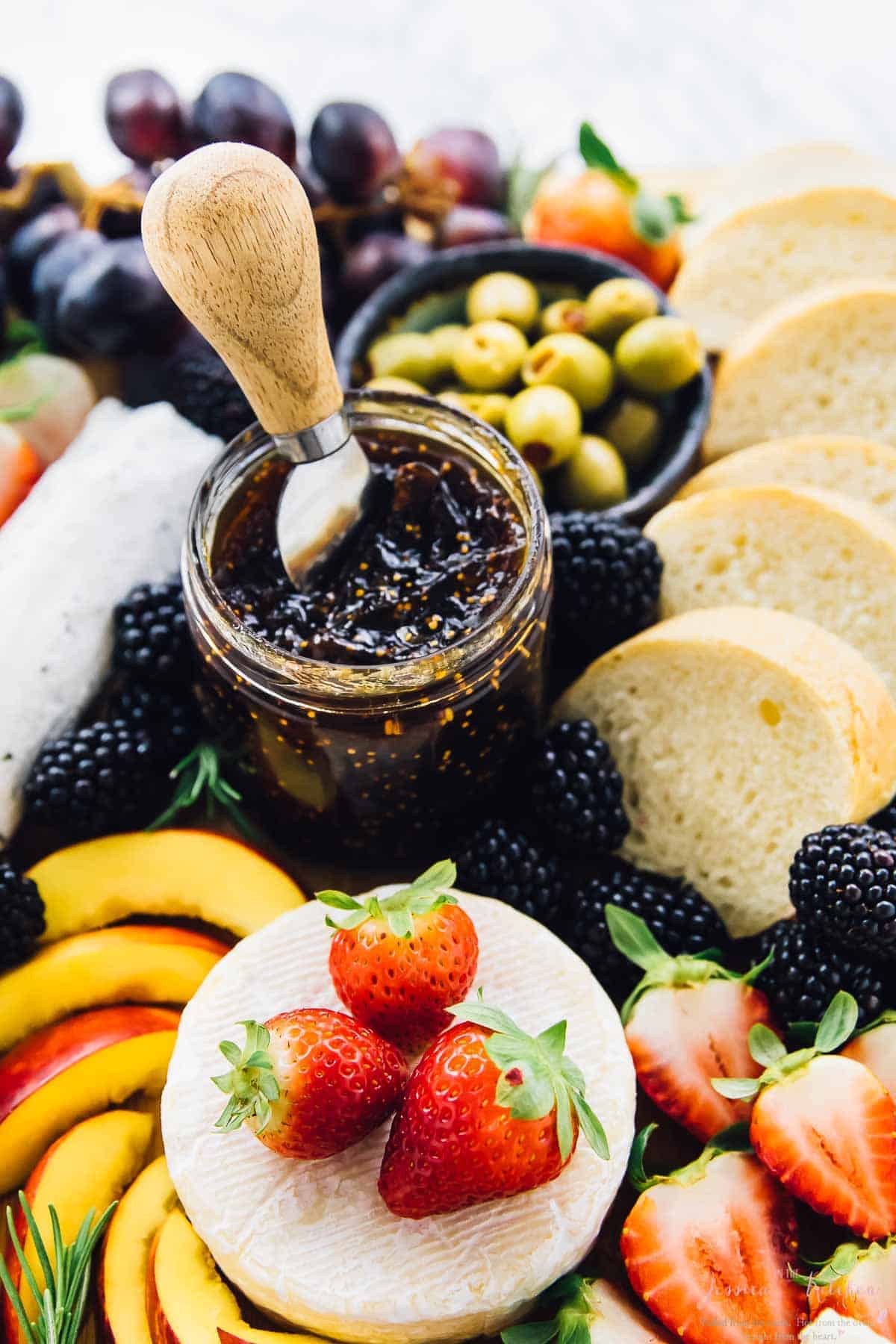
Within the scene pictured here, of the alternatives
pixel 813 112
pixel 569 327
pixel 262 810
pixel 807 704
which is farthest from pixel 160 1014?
pixel 813 112

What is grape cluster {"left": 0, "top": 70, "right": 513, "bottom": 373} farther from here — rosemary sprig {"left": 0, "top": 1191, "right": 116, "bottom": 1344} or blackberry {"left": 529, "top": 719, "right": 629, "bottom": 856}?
rosemary sprig {"left": 0, "top": 1191, "right": 116, "bottom": 1344}

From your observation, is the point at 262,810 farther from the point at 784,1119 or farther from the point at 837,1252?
the point at 837,1252

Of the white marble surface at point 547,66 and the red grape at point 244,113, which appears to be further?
the white marble surface at point 547,66

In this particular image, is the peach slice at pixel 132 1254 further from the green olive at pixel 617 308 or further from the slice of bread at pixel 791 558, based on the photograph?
the green olive at pixel 617 308

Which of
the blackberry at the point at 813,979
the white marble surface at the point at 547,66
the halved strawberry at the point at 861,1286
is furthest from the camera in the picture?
the white marble surface at the point at 547,66

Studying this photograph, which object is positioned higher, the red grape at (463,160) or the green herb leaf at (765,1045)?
the red grape at (463,160)

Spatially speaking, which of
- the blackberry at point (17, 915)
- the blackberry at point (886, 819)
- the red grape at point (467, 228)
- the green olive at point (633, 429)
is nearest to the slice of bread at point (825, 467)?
the green olive at point (633, 429)

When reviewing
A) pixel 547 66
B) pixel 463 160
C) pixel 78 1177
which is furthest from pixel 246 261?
pixel 547 66

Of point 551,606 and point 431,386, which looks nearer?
point 551,606
